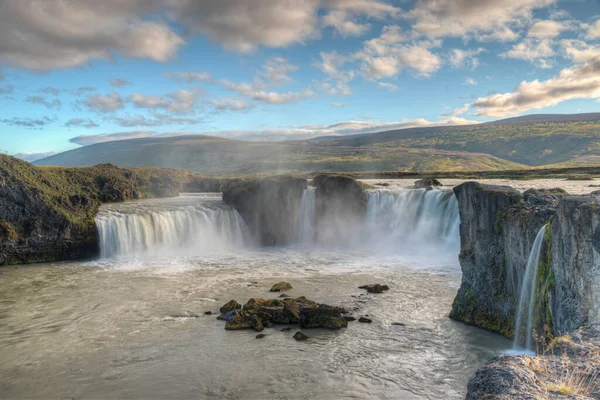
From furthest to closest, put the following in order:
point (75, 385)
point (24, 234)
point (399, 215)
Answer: point (399, 215) → point (24, 234) → point (75, 385)

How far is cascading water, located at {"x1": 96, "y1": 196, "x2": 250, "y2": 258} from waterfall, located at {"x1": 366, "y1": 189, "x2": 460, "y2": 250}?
50.8 feet

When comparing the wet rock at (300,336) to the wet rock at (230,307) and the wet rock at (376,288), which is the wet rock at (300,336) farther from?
the wet rock at (376,288)

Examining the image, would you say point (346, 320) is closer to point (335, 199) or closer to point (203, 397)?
point (203, 397)

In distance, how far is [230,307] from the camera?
22484mm

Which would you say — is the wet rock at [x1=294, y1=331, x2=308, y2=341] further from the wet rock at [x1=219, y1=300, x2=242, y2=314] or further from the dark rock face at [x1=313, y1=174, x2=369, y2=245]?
the dark rock face at [x1=313, y1=174, x2=369, y2=245]

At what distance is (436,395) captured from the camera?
44.5ft

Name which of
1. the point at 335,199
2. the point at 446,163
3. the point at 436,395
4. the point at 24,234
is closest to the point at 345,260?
the point at 335,199

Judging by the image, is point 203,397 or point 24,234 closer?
point 203,397

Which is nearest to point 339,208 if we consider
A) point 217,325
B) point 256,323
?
point 256,323

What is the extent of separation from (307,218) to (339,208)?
4.11 meters

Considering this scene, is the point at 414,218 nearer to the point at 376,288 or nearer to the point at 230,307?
the point at 376,288

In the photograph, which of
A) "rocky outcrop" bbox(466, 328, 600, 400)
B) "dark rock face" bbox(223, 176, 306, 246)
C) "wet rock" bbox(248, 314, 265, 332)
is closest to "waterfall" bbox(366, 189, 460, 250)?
"dark rock face" bbox(223, 176, 306, 246)

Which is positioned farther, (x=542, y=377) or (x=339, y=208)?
(x=339, y=208)

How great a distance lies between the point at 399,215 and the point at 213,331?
2988 centimetres
